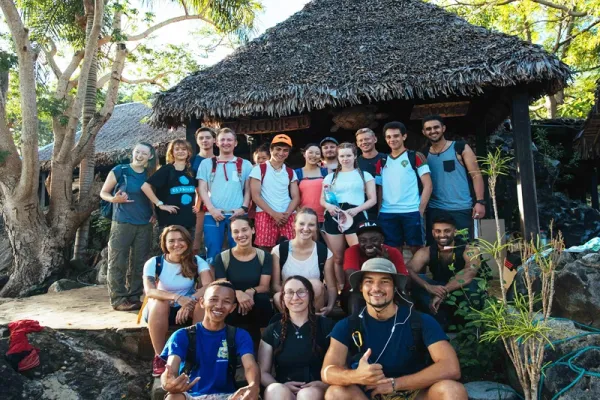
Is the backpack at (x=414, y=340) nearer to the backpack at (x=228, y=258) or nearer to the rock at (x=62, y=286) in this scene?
the backpack at (x=228, y=258)

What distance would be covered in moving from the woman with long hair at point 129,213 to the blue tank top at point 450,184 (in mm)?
2798

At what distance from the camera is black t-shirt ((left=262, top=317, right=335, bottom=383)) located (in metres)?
2.94

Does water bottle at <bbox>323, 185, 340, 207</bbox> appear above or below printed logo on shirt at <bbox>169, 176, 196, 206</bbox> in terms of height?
below

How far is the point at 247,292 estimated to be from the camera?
3420mm

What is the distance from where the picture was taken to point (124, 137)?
43.7ft

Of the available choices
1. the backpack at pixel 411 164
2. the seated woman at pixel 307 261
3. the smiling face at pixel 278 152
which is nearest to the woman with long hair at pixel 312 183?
the smiling face at pixel 278 152

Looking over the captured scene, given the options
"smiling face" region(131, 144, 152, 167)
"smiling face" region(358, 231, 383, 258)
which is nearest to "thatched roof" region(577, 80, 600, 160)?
"smiling face" region(358, 231, 383, 258)

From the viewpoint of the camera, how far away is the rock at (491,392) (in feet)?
9.87

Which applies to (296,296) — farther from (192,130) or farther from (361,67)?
(192,130)

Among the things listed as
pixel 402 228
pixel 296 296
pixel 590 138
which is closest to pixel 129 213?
pixel 296 296

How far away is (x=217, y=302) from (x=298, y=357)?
63cm

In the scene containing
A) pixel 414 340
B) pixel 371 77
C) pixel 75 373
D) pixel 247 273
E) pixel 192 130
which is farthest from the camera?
pixel 192 130

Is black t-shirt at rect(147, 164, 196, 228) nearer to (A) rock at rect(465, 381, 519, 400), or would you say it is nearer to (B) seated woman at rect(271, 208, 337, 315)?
(B) seated woman at rect(271, 208, 337, 315)

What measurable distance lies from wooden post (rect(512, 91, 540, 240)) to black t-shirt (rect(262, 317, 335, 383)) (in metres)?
3.31
